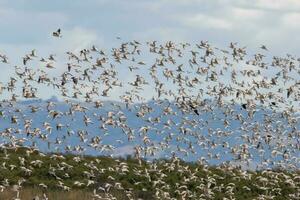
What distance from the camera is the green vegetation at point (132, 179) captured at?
1660 inches

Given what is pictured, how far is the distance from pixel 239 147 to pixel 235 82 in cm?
422

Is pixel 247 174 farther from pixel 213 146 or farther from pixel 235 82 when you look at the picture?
pixel 235 82

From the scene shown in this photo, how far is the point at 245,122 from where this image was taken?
179ft

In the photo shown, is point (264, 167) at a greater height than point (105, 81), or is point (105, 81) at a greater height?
point (105, 81)

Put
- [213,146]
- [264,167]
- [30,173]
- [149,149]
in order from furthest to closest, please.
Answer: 1. [264,167]
2. [213,146]
3. [149,149]
4. [30,173]

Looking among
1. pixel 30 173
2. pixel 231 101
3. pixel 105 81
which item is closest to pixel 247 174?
pixel 231 101

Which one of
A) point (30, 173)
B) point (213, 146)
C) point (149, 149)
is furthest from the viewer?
point (213, 146)

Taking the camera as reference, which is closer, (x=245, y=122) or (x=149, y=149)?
(x=149, y=149)

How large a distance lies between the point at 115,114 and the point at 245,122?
28.4ft

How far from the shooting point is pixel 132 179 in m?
45.6

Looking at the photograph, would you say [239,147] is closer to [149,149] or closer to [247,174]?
[247,174]

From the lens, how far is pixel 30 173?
146ft

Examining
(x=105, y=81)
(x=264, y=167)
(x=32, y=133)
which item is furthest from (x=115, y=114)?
(x=264, y=167)

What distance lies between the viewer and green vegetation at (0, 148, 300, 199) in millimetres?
42156
